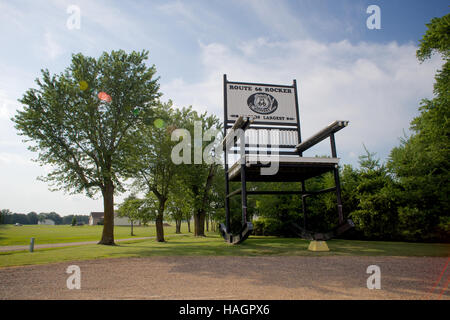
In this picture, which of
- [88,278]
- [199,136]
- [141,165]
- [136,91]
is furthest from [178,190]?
[88,278]

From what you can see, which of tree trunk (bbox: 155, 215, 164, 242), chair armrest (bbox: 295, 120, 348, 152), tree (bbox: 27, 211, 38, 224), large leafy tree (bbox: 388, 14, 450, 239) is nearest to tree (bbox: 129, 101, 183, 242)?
tree trunk (bbox: 155, 215, 164, 242)

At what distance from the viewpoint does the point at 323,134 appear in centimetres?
545

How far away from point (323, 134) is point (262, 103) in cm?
250

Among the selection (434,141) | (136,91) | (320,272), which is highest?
(136,91)

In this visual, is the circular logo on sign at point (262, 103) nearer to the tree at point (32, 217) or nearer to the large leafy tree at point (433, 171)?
the large leafy tree at point (433, 171)

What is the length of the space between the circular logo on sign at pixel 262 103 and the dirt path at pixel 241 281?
4568 mm

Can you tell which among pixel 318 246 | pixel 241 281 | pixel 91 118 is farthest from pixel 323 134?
pixel 91 118

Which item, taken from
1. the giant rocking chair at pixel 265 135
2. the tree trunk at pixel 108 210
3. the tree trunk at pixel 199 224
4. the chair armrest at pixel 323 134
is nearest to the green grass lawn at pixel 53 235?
the tree trunk at pixel 108 210
